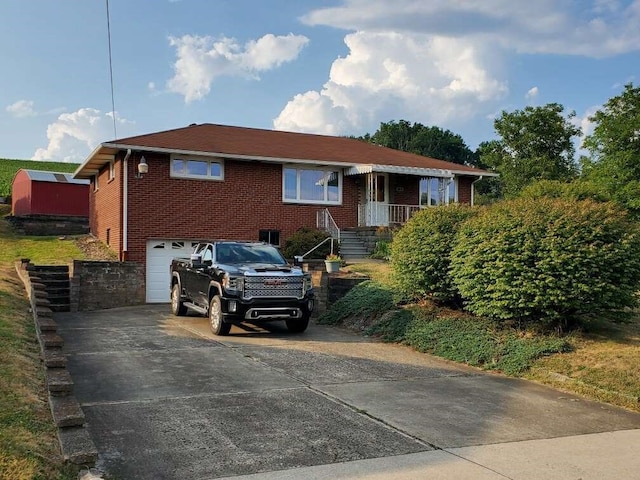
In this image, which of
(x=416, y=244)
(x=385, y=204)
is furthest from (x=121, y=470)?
(x=385, y=204)

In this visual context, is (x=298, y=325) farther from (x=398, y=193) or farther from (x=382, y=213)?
(x=398, y=193)

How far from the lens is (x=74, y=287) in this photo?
16.5 meters

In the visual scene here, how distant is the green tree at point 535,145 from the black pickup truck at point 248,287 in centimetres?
2671

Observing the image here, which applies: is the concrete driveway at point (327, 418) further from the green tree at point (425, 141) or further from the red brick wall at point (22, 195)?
the green tree at point (425, 141)

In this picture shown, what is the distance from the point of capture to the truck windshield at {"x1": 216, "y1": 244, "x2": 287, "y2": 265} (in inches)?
509

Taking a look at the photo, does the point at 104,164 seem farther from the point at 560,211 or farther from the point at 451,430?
the point at 451,430

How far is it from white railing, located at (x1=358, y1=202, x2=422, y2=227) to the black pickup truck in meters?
9.30

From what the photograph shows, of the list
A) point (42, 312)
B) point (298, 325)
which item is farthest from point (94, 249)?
point (42, 312)

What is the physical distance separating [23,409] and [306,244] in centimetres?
1448

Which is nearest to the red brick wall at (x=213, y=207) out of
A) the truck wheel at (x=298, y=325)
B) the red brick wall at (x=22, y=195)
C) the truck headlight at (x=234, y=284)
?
the truck wheel at (x=298, y=325)

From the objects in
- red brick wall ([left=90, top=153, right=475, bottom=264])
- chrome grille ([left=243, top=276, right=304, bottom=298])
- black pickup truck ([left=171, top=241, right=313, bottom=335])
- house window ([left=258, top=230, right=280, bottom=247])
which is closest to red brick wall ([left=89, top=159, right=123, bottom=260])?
red brick wall ([left=90, top=153, right=475, bottom=264])

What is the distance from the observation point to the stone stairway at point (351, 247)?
20547mm

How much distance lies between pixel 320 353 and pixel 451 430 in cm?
442

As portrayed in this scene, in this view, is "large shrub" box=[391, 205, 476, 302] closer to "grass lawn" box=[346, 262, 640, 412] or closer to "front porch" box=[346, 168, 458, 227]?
"grass lawn" box=[346, 262, 640, 412]
